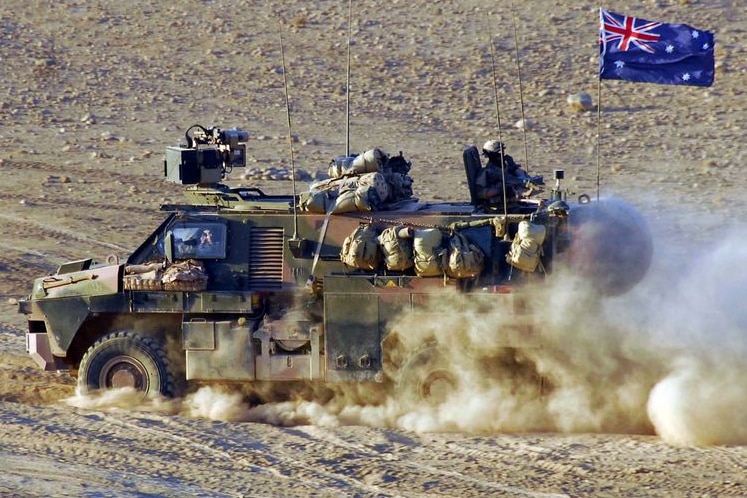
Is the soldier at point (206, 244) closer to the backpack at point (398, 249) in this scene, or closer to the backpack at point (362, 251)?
the backpack at point (362, 251)

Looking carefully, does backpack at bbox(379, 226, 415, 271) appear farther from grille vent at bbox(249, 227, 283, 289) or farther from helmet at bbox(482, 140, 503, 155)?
helmet at bbox(482, 140, 503, 155)

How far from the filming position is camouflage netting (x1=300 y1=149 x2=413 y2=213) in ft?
52.1

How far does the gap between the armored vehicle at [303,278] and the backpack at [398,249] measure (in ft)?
0.05

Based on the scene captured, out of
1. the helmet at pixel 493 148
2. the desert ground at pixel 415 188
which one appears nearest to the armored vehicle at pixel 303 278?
the helmet at pixel 493 148

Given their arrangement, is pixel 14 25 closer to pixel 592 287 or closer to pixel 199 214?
pixel 199 214

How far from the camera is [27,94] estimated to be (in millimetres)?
30891

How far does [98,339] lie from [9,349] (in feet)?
9.94

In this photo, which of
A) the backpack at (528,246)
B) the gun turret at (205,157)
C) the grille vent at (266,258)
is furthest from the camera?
the gun turret at (205,157)

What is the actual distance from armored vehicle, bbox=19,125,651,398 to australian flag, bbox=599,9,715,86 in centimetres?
143

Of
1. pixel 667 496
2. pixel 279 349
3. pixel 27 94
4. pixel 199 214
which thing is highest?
pixel 27 94

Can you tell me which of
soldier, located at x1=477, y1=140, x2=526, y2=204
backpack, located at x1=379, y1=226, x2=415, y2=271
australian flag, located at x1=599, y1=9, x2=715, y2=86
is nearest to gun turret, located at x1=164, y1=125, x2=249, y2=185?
backpack, located at x1=379, y1=226, x2=415, y2=271

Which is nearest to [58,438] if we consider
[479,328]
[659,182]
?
[479,328]

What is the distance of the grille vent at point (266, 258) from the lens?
1600 cm

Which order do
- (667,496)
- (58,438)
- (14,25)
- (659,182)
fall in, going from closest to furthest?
(667,496)
(58,438)
(659,182)
(14,25)
